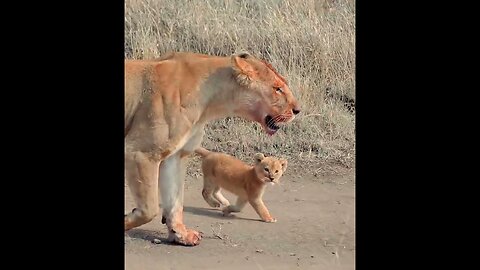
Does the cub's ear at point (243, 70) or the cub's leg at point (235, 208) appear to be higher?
the cub's ear at point (243, 70)

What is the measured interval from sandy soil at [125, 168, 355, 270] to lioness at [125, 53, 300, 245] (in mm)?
221

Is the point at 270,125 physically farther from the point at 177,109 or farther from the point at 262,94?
the point at 177,109

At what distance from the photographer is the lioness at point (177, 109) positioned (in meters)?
4.92

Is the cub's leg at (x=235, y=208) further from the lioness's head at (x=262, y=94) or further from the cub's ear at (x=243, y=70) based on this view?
the cub's ear at (x=243, y=70)

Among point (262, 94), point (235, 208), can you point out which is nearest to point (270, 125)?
point (262, 94)

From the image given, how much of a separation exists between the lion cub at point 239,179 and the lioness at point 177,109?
738 mm

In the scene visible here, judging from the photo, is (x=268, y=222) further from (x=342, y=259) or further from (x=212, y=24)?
(x=212, y=24)

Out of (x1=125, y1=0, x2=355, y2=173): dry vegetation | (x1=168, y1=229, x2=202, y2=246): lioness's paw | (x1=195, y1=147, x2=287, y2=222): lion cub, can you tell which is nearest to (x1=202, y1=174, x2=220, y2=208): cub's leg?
(x1=195, y1=147, x2=287, y2=222): lion cub

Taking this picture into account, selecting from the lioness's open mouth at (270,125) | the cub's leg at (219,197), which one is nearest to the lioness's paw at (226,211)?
the cub's leg at (219,197)

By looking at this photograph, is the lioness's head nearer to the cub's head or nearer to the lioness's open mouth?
the lioness's open mouth

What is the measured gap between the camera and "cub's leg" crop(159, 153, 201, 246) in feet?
17.7
